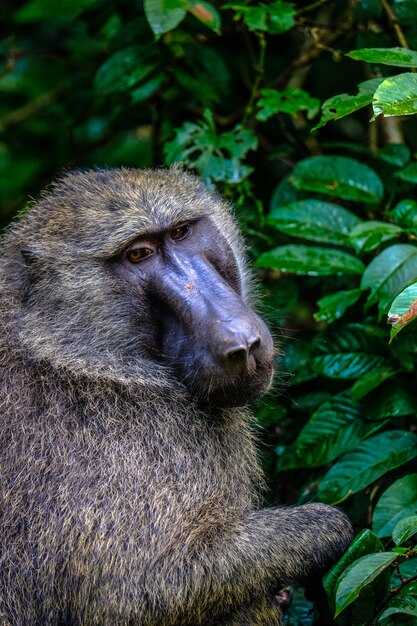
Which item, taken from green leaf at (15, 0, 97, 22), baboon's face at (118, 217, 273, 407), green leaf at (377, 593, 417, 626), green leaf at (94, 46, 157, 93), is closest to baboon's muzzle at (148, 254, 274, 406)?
baboon's face at (118, 217, 273, 407)

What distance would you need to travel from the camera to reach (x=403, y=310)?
346cm

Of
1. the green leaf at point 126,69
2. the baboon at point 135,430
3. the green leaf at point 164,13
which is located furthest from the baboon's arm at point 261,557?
the green leaf at point 126,69

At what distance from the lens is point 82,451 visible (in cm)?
419

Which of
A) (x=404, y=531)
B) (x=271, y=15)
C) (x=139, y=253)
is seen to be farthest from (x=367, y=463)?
(x=271, y=15)

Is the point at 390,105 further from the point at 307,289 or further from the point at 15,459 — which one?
the point at 307,289

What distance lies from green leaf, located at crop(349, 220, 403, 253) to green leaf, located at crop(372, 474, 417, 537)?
1240 mm

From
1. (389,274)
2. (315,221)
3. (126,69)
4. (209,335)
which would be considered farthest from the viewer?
(126,69)

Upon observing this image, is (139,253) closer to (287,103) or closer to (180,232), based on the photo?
(180,232)

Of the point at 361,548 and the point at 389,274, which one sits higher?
the point at 389,274

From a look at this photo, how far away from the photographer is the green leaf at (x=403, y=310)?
3447 millimetres

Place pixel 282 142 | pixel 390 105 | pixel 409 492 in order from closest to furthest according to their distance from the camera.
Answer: pixel 390 105 → pixel 409 492 → pixel 282 142

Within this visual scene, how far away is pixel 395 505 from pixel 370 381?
710 mm

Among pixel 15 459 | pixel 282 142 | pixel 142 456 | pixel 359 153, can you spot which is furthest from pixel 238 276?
pixel 282 142

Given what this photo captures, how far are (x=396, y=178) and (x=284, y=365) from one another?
136 cm
